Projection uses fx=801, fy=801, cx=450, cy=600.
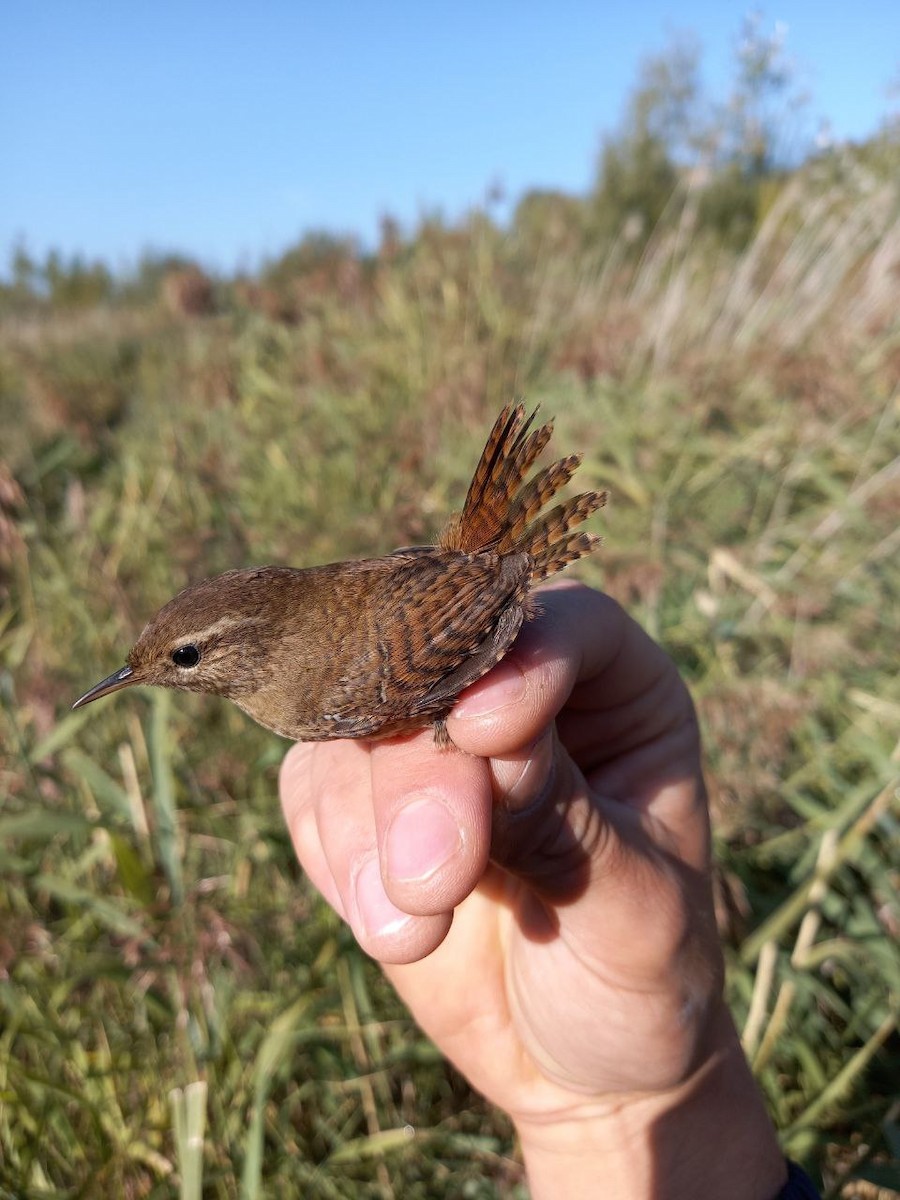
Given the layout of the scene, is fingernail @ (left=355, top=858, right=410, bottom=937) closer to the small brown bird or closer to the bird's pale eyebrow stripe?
the small brown bird

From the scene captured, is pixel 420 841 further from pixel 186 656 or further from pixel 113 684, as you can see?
pixel 113 684

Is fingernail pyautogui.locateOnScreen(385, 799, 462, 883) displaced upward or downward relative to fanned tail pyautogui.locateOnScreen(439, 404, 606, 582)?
downward

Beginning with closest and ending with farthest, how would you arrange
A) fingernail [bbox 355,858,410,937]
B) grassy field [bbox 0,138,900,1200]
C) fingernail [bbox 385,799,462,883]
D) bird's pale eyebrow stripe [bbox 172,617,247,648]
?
fingernail [bbox 385,799,462,883] → fingernail [bbox 355,858,410,937] → bird's pale eyebrow stripe [bbox 172,617,247,648] → grassy field [bbox 0,138,900,1200]

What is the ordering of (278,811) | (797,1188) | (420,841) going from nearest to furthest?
(420,841) → (797,1188) → (278,811)

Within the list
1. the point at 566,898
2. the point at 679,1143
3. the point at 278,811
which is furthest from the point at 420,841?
the point at 278,811

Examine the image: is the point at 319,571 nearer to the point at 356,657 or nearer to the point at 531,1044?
the point at 356,657

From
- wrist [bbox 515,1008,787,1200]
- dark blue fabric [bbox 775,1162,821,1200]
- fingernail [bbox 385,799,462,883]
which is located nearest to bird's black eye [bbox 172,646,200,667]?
fingernail [bbox 385,799,462,883]

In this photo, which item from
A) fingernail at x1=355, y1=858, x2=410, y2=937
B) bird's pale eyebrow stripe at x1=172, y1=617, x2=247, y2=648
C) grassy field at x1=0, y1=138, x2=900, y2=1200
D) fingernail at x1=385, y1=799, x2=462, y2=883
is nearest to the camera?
fingernail at x1=385, y1=799, x2=462, y2=883

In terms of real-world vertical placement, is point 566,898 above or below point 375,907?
below

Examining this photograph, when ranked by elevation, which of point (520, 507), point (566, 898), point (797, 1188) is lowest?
point (797, 1188)
